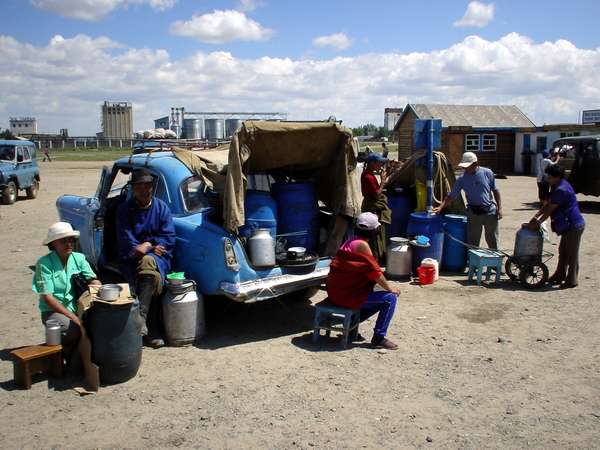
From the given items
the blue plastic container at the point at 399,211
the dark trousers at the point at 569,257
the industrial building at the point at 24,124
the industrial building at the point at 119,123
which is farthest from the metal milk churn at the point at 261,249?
the industrial building at the point at 24,124

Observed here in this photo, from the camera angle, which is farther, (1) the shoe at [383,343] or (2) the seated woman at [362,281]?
(1) the shoe at [383,343]

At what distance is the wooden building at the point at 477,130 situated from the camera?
33.2 m

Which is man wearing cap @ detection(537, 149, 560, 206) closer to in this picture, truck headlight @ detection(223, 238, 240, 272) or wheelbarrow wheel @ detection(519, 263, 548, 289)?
wheelbarrow wheel @ detection(519, 263, 548, 289)

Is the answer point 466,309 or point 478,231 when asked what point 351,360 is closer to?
point 466,309

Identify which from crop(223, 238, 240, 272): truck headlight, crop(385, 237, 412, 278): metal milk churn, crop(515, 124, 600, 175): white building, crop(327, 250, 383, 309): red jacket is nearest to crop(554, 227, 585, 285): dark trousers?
crop(385, 237, 412, 278): metal milk churn

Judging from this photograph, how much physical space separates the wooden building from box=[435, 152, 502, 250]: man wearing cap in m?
23.7

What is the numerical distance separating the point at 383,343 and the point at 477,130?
29.6 m

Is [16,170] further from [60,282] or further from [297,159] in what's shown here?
[60,282]

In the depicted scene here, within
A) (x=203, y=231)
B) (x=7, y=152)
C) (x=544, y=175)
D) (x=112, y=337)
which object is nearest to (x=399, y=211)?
(x=203, y=231)

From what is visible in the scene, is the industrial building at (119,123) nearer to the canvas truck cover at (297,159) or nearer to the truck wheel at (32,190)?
the truck wheel at (32,190)

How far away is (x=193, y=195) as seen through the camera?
6.31 m

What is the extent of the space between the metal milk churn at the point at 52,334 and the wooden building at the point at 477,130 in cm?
2872

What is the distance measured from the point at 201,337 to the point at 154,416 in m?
1.70

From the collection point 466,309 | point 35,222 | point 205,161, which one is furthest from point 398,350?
point 35,222
